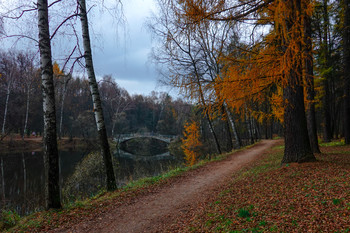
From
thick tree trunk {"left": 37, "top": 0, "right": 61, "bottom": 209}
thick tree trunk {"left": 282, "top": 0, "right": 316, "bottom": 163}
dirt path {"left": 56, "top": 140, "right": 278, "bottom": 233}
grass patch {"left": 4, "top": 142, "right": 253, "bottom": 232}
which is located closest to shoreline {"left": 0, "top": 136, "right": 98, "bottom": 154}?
grass patch {"left": 4, "top": 142, "right": 253, "bottom": 232}

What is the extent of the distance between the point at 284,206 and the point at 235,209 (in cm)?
84

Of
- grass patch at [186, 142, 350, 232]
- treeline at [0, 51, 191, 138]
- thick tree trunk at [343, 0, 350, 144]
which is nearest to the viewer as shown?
grass patch at [186, 142, 350, 232]

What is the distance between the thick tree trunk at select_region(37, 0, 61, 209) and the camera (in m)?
4.66

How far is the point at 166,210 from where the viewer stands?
185 inches

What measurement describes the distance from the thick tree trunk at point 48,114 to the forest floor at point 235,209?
1.71 ft

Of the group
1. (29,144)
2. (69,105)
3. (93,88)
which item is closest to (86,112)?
(69,105)

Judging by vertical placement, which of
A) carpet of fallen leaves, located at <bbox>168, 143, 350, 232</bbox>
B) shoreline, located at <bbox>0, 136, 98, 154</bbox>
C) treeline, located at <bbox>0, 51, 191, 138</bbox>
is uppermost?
treeline, located at <bbox>0, 51, 191, 138</bbox>

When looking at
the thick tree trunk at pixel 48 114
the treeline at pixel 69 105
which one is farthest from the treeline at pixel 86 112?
the thick tree trunk at pixel 48 114

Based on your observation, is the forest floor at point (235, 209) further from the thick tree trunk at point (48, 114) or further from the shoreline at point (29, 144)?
the shoreline at point (29, 144)

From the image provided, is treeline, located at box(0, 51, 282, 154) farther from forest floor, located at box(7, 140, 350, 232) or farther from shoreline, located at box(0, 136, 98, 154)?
forest floor, located at box(7, 140, 350, 232)

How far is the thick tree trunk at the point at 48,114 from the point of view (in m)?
4.66

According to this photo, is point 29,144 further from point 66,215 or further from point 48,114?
point 66,215

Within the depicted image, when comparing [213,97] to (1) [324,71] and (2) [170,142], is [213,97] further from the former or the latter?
(2) [170,142]

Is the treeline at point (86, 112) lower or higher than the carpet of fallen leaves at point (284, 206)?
Answer: higher
